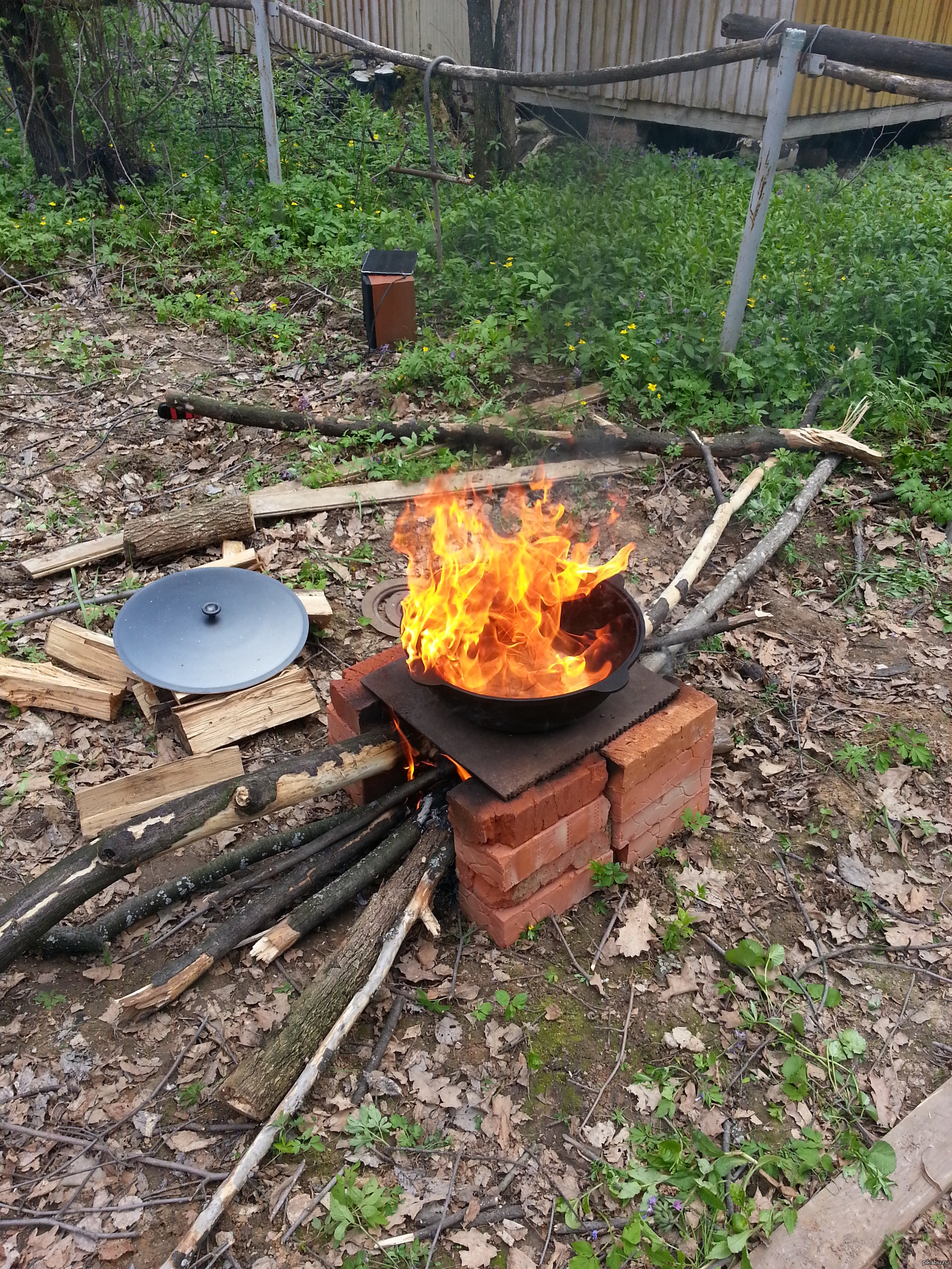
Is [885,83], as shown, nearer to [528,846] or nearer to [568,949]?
[528,846]

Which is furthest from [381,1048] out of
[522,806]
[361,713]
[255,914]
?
[361,713]

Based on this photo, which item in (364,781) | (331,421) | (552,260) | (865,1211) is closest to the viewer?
(865,1211)

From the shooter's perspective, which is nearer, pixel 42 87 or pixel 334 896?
pixel 334 896

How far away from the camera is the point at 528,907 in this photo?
324cm

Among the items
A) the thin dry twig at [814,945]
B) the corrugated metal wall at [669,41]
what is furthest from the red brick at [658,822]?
the corrugated metal wall at [669,41]

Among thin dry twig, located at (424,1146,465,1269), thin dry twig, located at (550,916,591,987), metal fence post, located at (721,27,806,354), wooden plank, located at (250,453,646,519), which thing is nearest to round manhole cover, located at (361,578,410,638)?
wooden plank, located at (250,453,646,519)

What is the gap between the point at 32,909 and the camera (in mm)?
2826

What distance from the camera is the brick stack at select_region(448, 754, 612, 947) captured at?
3012mm

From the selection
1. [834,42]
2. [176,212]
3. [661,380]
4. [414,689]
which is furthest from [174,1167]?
[176,212]

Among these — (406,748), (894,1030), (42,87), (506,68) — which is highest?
(506,68)

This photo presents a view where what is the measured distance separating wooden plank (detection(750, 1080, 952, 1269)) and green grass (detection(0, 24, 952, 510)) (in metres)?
3.70

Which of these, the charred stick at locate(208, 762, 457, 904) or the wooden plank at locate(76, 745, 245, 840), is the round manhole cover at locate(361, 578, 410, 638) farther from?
the charred stick at locate(208, 762, 457, 904)

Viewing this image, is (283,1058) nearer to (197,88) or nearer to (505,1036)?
(505,1036)

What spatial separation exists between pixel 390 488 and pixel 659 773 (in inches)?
124
